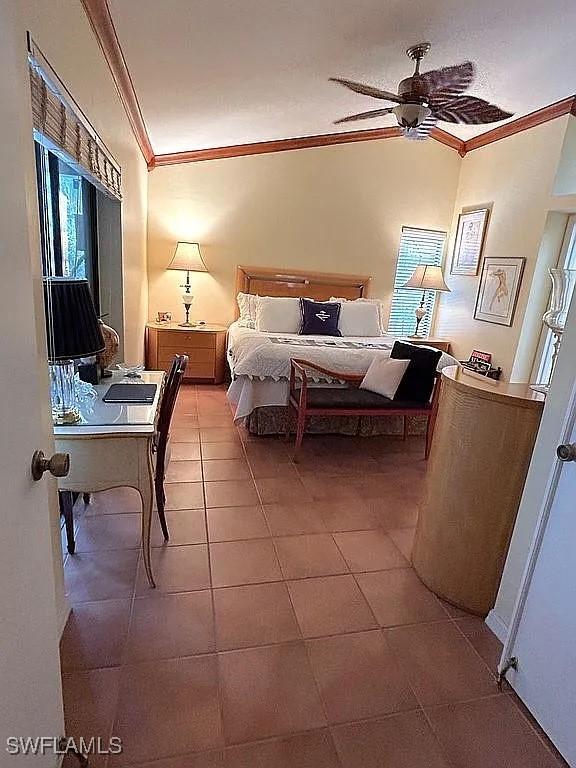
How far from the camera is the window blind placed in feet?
4.90

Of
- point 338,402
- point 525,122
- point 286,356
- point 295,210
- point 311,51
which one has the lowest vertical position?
point 338,402

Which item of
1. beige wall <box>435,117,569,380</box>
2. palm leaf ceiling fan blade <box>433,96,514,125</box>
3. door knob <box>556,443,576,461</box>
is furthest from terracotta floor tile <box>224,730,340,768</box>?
beige wall <box>435,117,569,380</box>

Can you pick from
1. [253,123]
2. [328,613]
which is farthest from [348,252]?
[328,613]

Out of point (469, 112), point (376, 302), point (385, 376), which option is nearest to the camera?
point (469, 112)

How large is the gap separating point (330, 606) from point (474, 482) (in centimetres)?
82

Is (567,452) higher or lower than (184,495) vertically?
higher

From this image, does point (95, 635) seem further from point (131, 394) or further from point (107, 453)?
point (131, 394)

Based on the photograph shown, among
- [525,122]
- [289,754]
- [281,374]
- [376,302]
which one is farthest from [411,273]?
[289,754]

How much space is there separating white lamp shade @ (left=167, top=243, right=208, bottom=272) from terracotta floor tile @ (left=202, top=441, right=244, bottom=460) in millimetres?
2378

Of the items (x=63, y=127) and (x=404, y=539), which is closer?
(x=63, y=127)

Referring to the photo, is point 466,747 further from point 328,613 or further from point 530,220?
point 530,220

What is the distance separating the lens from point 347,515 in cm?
266

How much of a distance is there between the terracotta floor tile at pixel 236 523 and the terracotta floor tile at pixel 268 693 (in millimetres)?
731

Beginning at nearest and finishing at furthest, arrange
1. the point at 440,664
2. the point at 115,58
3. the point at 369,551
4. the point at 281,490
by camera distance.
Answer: the point at 440,664 → the point at 369,551 → the point at 115,58 → the point at 281,490
